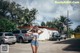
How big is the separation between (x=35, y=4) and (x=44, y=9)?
0.45 metres

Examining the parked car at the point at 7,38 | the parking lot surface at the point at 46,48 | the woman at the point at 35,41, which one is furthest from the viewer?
the parked car at the point at 7,38

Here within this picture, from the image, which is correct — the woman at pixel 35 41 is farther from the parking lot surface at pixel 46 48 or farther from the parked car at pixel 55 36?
the parked car at pixel 55 36

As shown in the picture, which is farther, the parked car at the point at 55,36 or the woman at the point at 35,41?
the parked car at the point at 55,36

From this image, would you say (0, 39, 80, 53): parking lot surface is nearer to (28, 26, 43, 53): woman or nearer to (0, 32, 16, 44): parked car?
(0, 32, 16, 44): parked car

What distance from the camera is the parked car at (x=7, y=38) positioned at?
1726 centimetres

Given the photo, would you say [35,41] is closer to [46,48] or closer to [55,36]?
[46,48]


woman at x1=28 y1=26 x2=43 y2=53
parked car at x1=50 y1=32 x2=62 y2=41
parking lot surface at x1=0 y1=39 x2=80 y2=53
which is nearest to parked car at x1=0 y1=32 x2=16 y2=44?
parking lot surface at x1=0 y1=39 x2=80 y2=53

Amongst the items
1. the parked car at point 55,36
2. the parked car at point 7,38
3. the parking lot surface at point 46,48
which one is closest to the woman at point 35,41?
the parking lot surface at point 46,48

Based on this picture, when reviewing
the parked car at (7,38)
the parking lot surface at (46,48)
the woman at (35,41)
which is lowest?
the parking lot surface at (46,48)

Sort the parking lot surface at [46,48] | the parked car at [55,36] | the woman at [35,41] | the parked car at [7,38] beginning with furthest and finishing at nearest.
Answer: the parked car at [7,38]
the parked car at [55,36]
the parking lot surface at [46,48]
the woman at [35,41]

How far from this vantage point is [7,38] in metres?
18.2

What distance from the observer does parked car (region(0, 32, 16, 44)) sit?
17263 millimetres

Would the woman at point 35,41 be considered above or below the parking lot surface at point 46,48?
above

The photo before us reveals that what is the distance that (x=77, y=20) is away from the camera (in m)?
14.8
